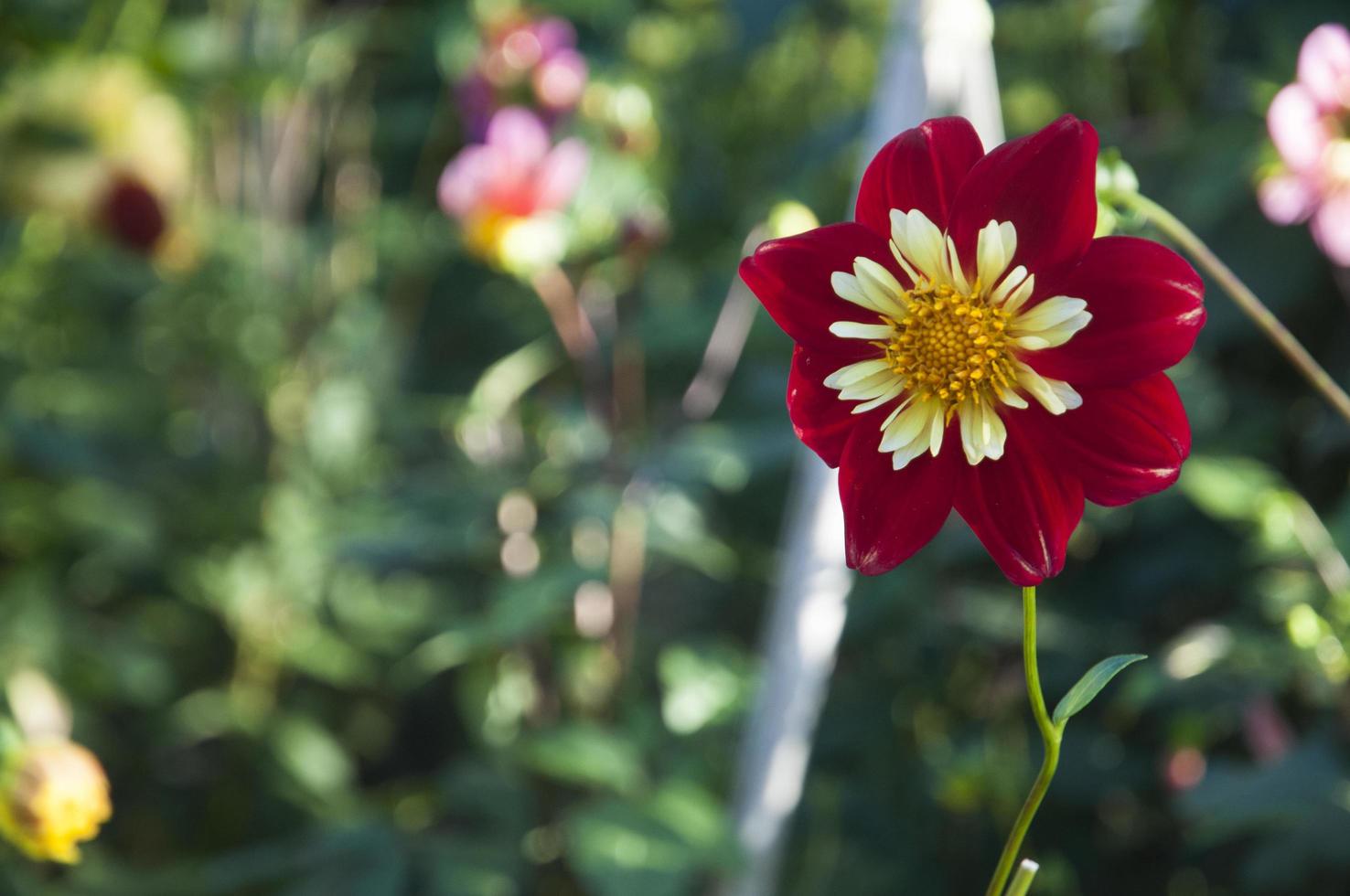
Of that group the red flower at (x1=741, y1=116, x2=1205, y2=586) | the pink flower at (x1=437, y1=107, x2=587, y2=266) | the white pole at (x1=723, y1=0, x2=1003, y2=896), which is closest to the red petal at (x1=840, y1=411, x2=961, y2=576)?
the red flower at (x1=741, y1=116, x2=1205, y2=586)

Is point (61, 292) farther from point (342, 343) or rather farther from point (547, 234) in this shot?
point (547, 234)

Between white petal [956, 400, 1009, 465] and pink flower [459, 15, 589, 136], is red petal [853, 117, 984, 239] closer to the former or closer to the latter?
white petal [956, 400, 1009, 465]

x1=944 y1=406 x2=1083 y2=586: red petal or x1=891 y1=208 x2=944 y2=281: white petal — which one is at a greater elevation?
x1=891 y1=208 x2=944 y2=281: white petal

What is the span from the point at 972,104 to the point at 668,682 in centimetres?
32

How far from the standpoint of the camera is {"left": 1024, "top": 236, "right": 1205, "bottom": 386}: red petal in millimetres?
202

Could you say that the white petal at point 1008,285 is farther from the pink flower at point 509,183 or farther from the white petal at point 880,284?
the pink flower at point 509,183

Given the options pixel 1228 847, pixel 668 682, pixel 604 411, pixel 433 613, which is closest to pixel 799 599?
pixel 668 682

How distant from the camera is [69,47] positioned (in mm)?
797

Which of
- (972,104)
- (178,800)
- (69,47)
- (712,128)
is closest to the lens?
(972,104)

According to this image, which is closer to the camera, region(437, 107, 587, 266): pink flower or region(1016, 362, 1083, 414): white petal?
region(1016, 362, 1083, 414): white petal

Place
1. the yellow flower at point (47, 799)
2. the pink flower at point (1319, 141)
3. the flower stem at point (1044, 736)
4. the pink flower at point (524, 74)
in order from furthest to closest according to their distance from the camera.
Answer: the pink flower at point (524, 74) → the yellow flower at point (47, 799) → the pink flower at point (1319, 141) → the flower stem at point (1044, 736)

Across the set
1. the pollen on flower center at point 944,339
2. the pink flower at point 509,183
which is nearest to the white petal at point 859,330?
the pollen on flower center at point 944,339

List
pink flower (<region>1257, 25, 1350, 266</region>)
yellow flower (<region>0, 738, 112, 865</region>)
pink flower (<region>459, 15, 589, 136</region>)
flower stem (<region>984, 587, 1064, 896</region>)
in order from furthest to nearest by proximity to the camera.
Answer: pink flower (<region>459, 15, 589, 136</region>) → yellow flower (<region>0, 738, 112, 865</region>) → pink flower (<region>1257, 25, 1350, 266</region>) → flower stem (<region>984, 587, 1064, 896</region>)

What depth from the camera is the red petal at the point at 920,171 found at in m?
0.21
